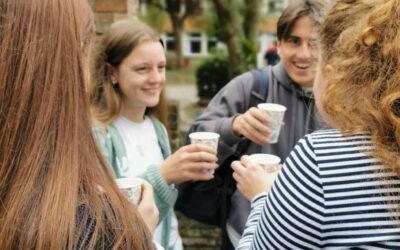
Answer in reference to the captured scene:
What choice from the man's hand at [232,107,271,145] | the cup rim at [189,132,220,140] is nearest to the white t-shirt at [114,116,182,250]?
the cup rim at [189,132,220,140]

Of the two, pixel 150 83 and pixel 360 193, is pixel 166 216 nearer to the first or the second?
pixel 150 83

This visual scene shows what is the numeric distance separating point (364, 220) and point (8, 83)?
0.85 meters

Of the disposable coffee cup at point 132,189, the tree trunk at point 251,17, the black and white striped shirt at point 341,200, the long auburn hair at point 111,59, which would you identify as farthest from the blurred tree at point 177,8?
the black and white striped shirt at point 341,200

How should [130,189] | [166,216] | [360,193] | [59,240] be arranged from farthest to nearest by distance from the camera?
[166,216] < [130,189] < [360,193] < [59,240]

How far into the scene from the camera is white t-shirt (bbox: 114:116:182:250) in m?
2.19

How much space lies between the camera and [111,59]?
93.3 inches

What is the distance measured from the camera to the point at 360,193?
102cm

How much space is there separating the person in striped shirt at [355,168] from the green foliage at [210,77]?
473 inches

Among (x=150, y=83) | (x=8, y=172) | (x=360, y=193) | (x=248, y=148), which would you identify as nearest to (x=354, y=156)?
(x=360, y=193)

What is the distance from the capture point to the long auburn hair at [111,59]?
2295 millimetres

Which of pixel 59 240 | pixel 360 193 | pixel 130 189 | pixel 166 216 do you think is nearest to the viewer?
pixel 59 240

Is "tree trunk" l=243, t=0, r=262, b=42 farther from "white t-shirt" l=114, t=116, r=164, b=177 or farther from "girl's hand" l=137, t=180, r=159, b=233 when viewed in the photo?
"girl's hand" l=137, t=180, r=159, b=233

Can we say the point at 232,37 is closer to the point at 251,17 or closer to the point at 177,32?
the point at 251,17

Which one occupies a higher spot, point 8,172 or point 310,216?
point 8,172
